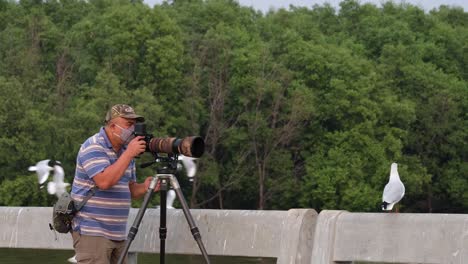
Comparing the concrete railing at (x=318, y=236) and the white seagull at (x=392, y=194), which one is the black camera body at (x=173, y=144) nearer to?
the concrete railing at (x=318, y=236)

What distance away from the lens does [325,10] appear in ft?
331

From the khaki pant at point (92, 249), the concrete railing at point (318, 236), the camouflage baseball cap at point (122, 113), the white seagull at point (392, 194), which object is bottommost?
the white seagull at point (392, 194)

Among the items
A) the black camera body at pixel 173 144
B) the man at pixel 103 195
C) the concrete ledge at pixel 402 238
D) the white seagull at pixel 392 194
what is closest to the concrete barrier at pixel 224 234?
the concrete ledge at pixel 402 238

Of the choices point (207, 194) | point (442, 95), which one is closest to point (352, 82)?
point (442, 95)

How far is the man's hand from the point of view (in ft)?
22.8

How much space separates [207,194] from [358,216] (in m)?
70.5

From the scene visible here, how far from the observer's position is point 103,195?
23.5 ft

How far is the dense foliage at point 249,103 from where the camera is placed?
71.4 metres

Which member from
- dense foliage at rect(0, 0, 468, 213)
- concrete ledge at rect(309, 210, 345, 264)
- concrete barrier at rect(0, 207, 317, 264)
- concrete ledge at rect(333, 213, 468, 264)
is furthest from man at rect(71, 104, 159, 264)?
dense foliage at rect(0, 0, 468, 213)

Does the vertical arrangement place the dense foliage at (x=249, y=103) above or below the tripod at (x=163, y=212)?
below

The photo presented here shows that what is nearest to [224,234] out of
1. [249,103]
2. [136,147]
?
[136,147]

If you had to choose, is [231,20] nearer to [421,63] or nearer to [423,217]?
[421,63]

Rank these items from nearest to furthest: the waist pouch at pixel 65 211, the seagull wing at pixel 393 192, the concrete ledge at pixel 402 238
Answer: the concrete ledge at pixel 402 238, the waist pouch at pixel 65 211, the seagull wing at pixel 393 192

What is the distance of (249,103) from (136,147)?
235 feet
